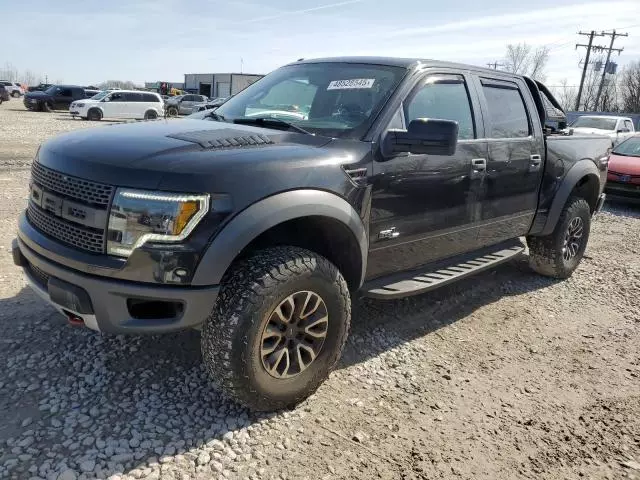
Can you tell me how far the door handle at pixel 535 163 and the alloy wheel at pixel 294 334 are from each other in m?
2.67

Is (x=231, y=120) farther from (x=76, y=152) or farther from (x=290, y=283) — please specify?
(x=290, y=283)

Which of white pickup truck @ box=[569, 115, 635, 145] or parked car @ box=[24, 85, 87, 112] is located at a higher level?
white pickup truck @ box=[569, 115, 635, 145]

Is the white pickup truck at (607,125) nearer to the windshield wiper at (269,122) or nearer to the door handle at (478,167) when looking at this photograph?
the door handle at (478,167)

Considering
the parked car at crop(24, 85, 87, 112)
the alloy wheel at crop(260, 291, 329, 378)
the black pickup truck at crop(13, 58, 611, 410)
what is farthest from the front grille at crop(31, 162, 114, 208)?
the parked car at crop(24, 85, 87, 112)

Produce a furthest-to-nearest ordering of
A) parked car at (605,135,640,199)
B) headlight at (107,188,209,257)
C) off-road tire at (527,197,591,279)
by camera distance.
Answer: parked car at (605,135,640,199), off-road tire at (527,197,591,279), headlight at (107,188,209,257)

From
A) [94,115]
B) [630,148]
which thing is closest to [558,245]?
[630,148]

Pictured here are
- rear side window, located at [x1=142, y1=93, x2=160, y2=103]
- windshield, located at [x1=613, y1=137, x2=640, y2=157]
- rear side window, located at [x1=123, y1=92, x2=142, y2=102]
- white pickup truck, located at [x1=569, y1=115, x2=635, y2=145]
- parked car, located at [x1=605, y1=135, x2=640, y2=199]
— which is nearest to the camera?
parked car, located at [x1=605, y1=135, x2=640, y2=199]

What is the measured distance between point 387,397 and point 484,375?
0.81 metres

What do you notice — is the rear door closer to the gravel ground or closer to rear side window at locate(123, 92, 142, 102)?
the gravel ground

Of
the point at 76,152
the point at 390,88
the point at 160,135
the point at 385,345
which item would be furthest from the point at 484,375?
the point at 76,152

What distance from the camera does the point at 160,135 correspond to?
2928 mm

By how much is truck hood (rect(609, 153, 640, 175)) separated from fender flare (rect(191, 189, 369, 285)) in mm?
9612

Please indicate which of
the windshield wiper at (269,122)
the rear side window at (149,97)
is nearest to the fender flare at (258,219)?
the windshield wiper at (269,122)

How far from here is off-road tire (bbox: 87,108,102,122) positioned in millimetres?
27531
